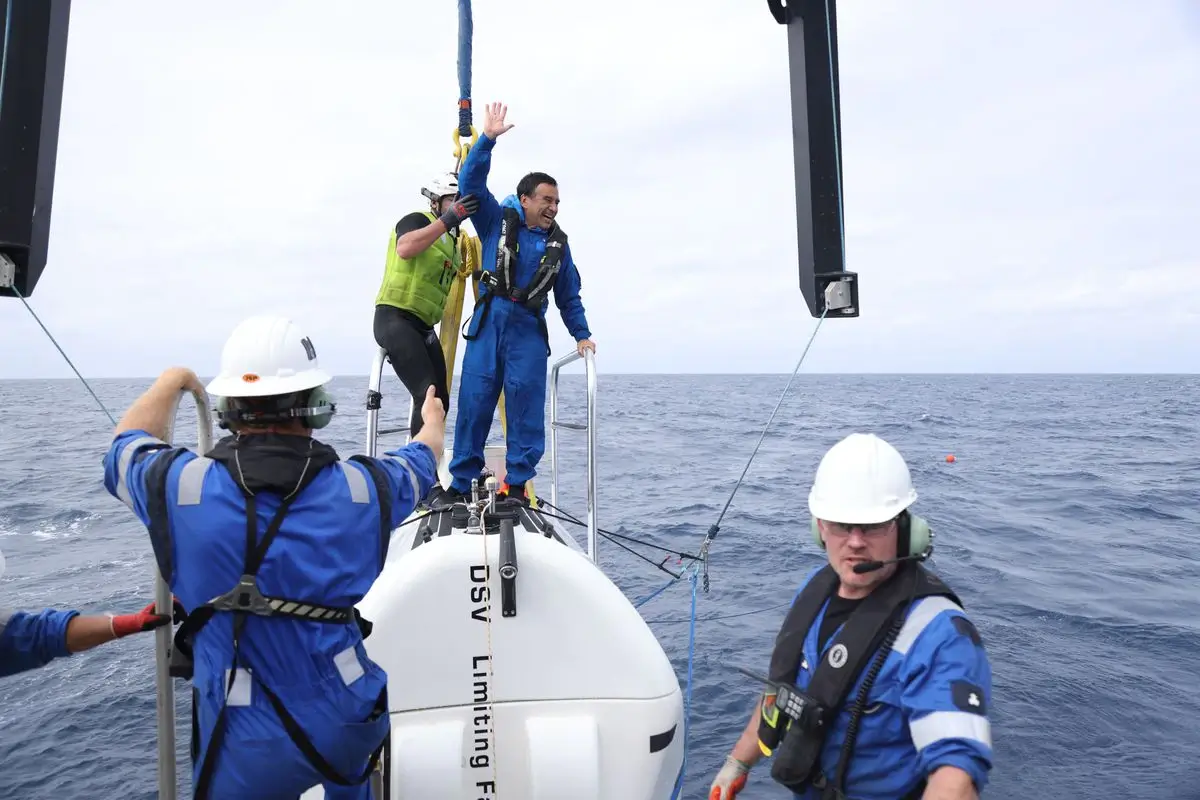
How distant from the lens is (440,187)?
462cm

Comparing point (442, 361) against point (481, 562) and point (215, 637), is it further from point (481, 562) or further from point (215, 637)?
point (215, 637)

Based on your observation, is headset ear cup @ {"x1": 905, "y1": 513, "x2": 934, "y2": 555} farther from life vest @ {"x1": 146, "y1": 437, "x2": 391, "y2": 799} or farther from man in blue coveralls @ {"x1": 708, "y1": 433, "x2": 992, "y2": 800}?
life vest @ {"x1": 146, "y1": 437, "x2": 391, "y2": 799}

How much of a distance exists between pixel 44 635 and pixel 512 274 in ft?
9.10

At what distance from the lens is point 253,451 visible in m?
1.80

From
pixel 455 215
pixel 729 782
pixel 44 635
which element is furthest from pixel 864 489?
pixel 455 215

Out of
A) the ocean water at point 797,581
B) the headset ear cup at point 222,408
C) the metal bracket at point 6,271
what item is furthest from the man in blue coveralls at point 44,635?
the ocean water at point 797,581


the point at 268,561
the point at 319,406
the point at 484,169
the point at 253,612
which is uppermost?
the point at 484,169

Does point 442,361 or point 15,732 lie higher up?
point 442,361

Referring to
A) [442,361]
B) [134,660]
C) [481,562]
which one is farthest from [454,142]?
[134,660]

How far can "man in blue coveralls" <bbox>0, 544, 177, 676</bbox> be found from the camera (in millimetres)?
2174

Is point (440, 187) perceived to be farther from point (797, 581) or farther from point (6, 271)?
point (797, 581)

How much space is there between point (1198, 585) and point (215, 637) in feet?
32.2

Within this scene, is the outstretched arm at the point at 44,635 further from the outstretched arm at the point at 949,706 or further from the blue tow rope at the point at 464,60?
the blue tow rope at the point at 464,60

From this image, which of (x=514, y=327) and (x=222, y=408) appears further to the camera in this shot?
(x=514, y=327)
